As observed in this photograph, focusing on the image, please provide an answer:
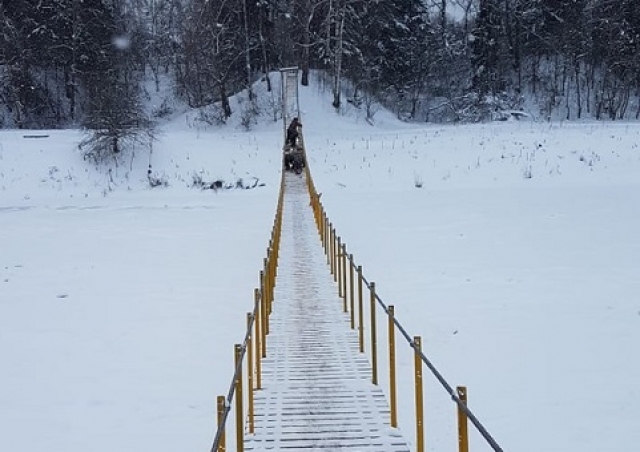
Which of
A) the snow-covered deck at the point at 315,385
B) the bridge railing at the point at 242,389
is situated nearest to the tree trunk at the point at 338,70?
the snow-covered deck at the point at 315,385

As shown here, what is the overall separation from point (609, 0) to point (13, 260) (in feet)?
130

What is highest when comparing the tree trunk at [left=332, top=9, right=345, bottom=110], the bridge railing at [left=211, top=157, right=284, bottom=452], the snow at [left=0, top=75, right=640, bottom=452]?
the tree trunk at [left=332, top=9, right=345, bottom=110]

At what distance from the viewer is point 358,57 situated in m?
40.6

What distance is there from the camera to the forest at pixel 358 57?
39.8 metres

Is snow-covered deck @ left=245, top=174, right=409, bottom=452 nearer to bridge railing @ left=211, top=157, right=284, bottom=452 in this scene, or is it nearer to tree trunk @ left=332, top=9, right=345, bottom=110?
bridge railing @ left=211, top=157, right=284, bottom=452

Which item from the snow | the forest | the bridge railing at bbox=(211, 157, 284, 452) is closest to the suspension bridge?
Result: the bridge railing at bbox=(211, 157, 284, 452)

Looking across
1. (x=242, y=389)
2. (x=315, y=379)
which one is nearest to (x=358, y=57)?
(x=315, y=379)

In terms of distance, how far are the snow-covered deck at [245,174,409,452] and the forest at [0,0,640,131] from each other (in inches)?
1080

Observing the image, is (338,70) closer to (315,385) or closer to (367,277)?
(367,277)

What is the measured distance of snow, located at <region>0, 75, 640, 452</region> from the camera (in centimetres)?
657

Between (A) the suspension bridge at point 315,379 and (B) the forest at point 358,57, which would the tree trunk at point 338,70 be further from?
(A) the suspension bridge at point 315,379

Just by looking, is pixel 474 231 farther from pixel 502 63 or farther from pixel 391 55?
pixel 502 63

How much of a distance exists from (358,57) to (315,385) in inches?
1427

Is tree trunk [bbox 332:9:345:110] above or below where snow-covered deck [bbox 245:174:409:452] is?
above
